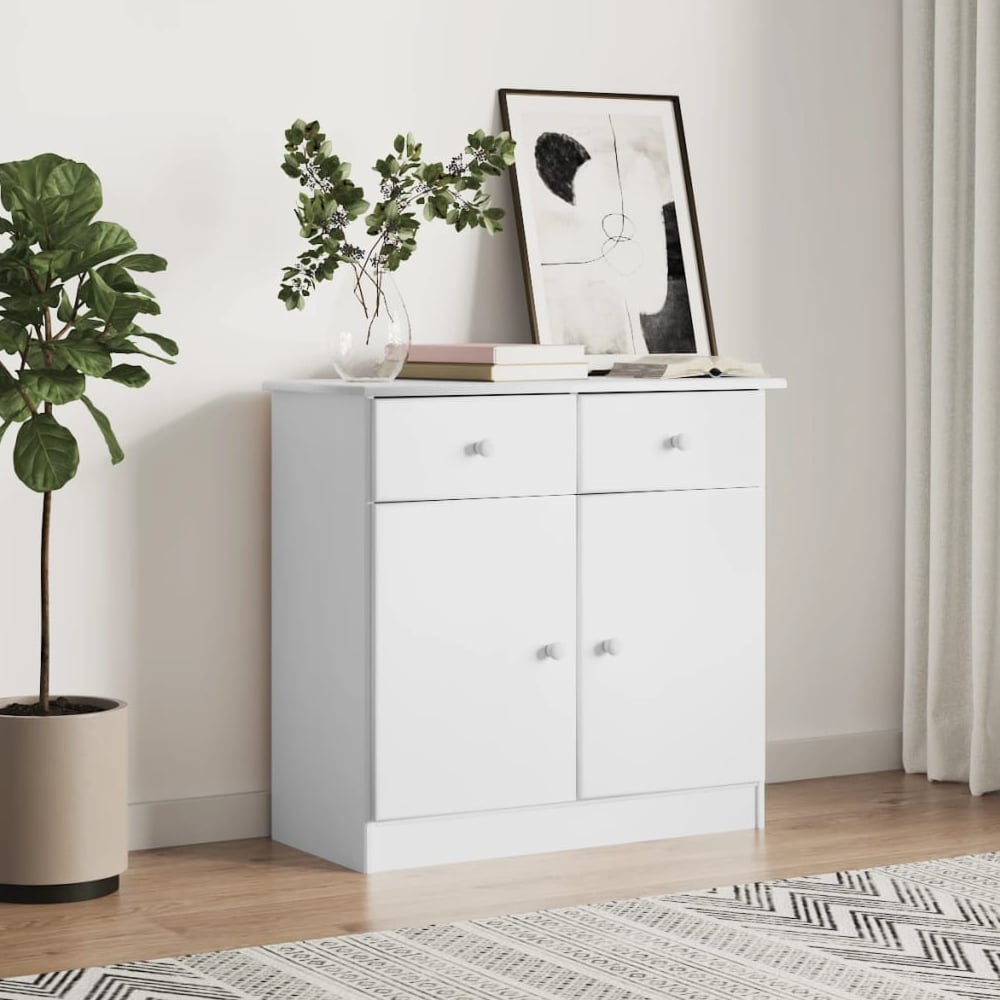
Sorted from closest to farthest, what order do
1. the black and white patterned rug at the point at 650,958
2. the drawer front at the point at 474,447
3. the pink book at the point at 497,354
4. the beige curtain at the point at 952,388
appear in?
the black and white patterned rug at the point at 650,958
the drawer front at the point at 474,447
the pink book at the point at 497,354
the beige curtain at the point at 952,388

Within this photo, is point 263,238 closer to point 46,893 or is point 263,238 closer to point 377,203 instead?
point 377,203

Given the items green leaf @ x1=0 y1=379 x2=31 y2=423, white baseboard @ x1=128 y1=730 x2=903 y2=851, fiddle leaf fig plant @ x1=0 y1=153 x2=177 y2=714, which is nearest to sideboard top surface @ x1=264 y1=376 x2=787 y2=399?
fiddle leaf fig plant @ x1=0 y1=153 x2=177 y2=714

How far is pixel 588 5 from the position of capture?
12.5ft

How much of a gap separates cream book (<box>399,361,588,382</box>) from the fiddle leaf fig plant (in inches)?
21.2

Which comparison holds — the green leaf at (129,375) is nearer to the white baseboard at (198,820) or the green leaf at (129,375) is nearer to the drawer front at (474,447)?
the drawer front at (474,447)

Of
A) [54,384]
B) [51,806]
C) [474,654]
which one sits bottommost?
[51,806]

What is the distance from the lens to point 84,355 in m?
2.94

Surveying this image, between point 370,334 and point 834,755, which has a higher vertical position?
point 370,334

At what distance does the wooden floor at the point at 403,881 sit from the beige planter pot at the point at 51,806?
5 cm

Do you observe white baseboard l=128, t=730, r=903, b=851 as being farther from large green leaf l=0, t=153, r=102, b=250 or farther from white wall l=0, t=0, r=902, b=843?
large green leaf l=0, t=153, r=102, b=250

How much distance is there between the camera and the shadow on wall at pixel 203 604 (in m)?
3.47

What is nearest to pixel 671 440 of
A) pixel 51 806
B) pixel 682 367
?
pixel 682 367

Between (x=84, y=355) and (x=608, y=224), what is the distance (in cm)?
129

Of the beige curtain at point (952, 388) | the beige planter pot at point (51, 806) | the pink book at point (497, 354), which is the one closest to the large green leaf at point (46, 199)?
the pink book at point (497, 354)
